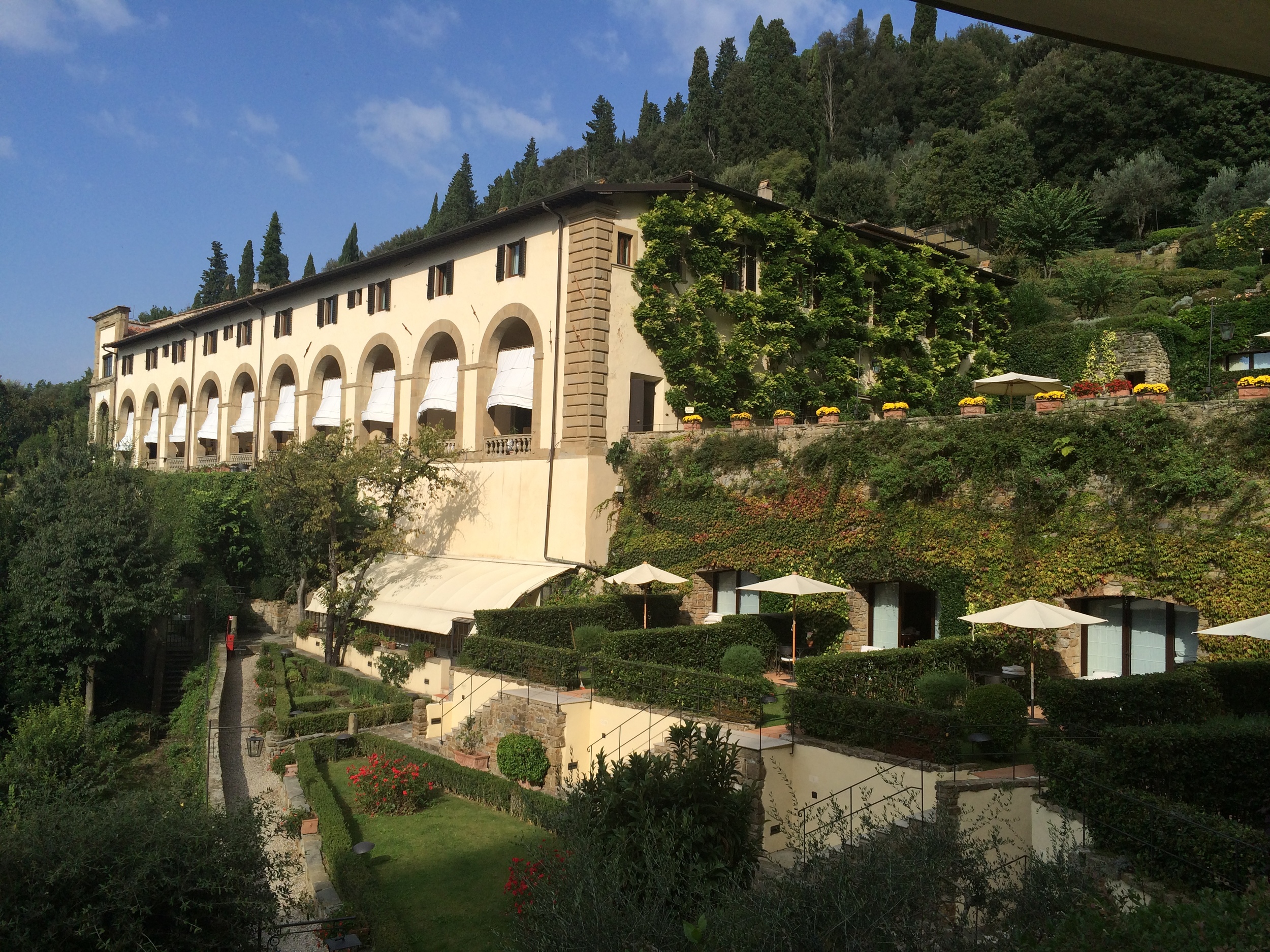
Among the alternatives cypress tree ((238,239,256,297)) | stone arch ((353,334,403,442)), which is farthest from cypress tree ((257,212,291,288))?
stone arch ((353,334,403,442))

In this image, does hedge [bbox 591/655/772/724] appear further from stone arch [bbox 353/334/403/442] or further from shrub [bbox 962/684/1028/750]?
stone arch [bbox 353/334/403/442]

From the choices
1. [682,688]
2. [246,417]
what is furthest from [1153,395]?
[246,417]

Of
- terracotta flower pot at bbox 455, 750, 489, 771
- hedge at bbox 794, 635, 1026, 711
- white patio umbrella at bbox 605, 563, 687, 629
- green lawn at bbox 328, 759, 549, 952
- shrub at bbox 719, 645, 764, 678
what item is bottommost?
green lawn at bbox 328, 759, 549, 952

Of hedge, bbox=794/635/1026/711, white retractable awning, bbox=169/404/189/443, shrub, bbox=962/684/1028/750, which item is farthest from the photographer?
white retractable awning, bbox=169/404/189/443

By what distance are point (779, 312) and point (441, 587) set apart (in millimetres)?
12362

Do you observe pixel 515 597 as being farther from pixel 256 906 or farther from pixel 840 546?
pixel 256 906

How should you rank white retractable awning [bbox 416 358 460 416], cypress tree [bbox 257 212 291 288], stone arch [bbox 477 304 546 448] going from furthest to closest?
cypress tree [bbox 257 212 291 288]
white retractable awning [bbox 416 358 460 416]
stone arch [bbox 477 304 546 448]

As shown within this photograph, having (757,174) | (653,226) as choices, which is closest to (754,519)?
(653,226)

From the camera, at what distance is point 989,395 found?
28797 millimetres

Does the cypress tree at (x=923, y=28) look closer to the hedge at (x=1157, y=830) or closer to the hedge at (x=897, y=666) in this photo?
the hedge at (x=897, y=666)

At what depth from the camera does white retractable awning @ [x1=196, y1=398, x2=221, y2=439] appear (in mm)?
44344

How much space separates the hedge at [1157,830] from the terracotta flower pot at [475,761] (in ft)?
36.8

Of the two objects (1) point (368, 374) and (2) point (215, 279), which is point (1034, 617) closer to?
(1) point (368, 374)

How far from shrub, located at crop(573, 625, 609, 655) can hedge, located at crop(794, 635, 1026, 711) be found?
618 centimetres
